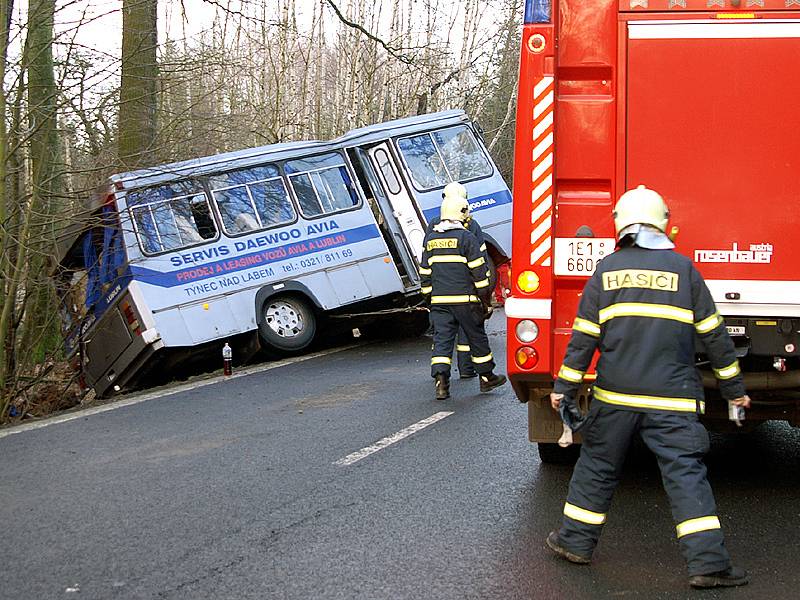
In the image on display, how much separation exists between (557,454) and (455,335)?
3.04 meters

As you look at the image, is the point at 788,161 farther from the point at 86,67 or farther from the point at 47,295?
the point at 47,295

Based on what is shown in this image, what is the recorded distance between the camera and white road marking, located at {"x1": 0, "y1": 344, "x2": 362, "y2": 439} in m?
9.11

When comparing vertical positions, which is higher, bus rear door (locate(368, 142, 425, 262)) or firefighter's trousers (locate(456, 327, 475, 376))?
bus rear door (locate(368, 142, 425, 262))

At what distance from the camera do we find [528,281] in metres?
5.43

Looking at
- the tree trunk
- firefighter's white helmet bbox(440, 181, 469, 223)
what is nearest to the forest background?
the tree trunk

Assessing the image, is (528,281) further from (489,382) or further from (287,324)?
(287,324)

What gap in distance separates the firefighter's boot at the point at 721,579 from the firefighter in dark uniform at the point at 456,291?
4.89 meters

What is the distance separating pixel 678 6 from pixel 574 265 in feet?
4.59

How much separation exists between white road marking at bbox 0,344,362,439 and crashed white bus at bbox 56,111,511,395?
0.70 m

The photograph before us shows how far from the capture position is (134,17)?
43.9 feet

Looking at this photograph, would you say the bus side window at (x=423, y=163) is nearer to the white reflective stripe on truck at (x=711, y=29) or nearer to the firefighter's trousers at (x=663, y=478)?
the white reflective stripe on truck at (x=711, y=29)

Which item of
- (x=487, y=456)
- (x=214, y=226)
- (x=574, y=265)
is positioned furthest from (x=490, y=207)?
(x=574, y=265)

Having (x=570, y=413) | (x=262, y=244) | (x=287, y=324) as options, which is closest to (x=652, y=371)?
(x=570, y=413)

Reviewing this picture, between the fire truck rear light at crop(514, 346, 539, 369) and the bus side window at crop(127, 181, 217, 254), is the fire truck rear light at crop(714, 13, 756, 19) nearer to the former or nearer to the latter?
the fire truck rear light at crop(514, 346, 539, 369)
